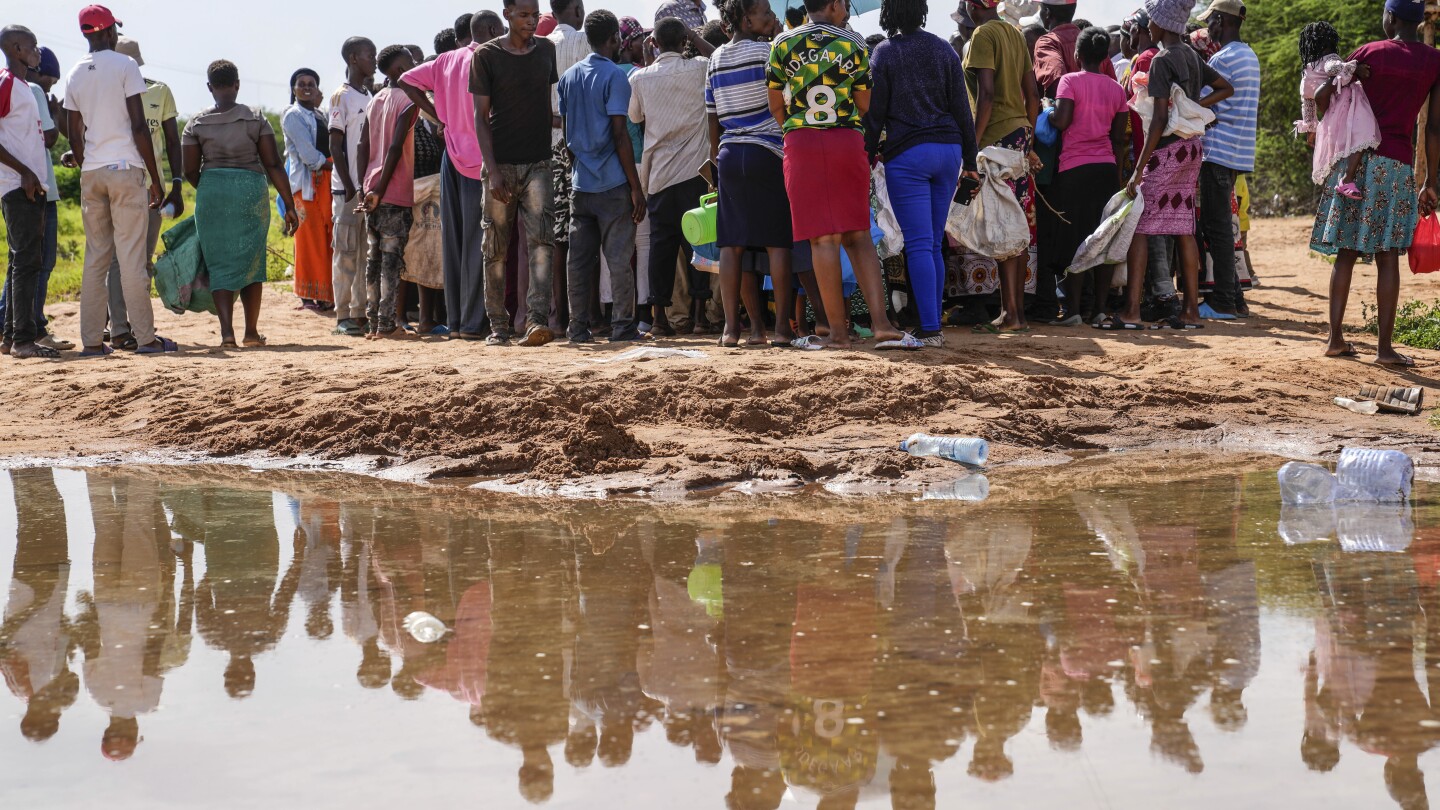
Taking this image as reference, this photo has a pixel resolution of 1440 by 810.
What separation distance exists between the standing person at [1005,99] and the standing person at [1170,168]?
0.62 m

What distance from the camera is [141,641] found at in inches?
124

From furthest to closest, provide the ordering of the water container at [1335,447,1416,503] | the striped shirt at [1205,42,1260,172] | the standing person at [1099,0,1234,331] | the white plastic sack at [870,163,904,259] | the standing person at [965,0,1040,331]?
1. the striped shirt at [1205,42,1260,172]
2. the standing person at [1099,0,1234,331]
3. the standing person at [965,0,1040,331]
4. the white plastic sack at [870,163,904,259]
5. the water container at [1335,447,1416,503]

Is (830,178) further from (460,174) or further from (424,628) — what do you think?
(424,628)

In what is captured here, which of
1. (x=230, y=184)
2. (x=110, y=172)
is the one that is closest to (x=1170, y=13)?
(x=230, y=184)

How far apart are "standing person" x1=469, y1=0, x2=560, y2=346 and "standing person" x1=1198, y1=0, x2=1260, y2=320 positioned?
12.6 feet

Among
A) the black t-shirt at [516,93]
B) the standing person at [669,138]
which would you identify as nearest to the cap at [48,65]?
the black t-shirt at [516,93]

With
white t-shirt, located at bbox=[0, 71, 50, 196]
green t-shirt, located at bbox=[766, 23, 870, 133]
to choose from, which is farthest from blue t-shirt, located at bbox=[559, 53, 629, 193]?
white t-shirt, located at bbox=[0, 71, 50, 196]

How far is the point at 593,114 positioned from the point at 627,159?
0.30m

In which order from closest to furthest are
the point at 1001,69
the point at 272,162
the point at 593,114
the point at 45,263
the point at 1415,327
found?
the point at 1001,69 → the point at 593,114 → the point at 1415,327 → the point at 45,263 → the point at 272,162

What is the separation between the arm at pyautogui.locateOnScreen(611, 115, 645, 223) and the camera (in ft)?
25.6

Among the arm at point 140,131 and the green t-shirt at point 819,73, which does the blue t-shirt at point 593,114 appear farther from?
the arm at point 140,131

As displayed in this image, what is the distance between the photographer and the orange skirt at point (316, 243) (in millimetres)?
11078

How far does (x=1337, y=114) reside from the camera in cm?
669

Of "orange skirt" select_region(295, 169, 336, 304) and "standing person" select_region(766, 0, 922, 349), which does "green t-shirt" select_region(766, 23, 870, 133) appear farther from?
"orange skirt" select_region(295, 169, 336, 304)
